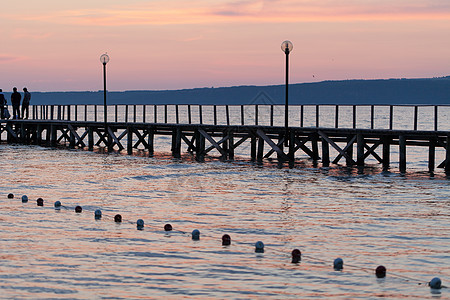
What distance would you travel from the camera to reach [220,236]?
537 inches

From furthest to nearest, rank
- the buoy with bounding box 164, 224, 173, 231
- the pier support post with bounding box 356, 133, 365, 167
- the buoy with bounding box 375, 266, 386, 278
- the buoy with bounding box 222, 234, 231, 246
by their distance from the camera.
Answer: the pier support post with bounding box 356, 133, 365, 167 < the buoy with bounding box 164, 224, 173, 231 < the buoy with bounding box 222, 234, 231, 246 < the buoy with bounding box 375, 266, 386, 278

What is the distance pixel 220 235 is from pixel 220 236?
12cm

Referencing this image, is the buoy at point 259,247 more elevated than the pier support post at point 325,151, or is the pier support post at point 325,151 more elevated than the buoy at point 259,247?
the pier support post at point 325,151

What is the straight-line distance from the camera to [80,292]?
374 inches

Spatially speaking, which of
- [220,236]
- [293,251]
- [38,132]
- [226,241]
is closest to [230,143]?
[38,132]

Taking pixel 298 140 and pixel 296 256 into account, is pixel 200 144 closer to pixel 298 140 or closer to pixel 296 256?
pixel 298 140

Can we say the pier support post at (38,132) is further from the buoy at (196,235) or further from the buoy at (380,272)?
the buoy at (380,272)

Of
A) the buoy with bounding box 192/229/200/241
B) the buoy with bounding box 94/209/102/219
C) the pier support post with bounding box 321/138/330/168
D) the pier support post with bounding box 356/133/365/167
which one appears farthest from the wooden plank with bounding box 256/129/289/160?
the buoy with bounding box 192/229/200/241

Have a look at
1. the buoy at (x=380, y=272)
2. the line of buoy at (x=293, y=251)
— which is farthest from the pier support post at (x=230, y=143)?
the buoy at (x=380, y=272)

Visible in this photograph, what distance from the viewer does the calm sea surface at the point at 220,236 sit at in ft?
32.4

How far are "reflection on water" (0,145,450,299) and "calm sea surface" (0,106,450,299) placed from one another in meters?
0.03

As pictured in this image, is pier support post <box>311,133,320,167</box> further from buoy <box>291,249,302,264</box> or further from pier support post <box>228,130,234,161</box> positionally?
buoy <box>291,249,302,264</box>

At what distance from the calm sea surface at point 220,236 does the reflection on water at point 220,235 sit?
0.03m

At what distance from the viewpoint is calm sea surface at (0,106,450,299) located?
988 centimetres
